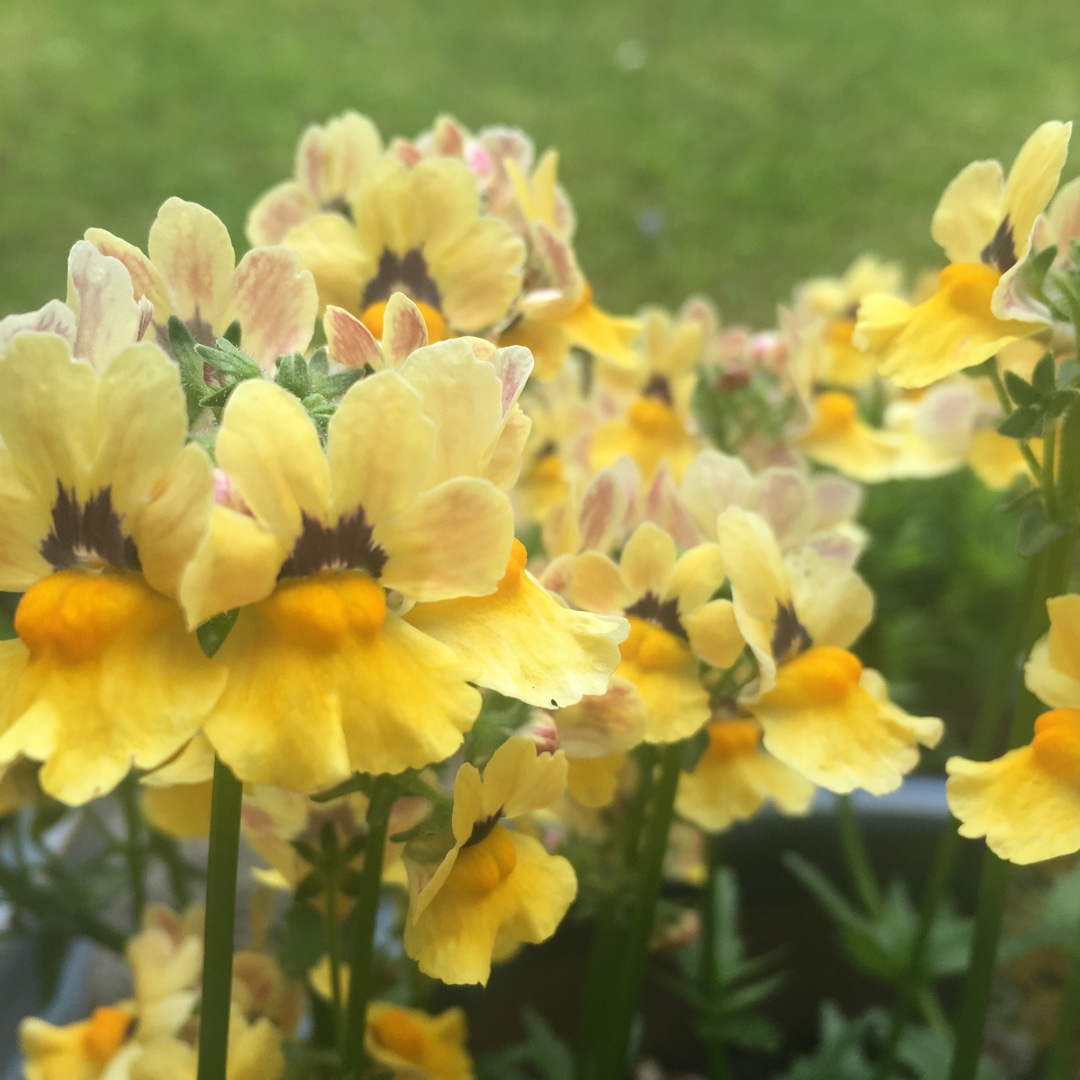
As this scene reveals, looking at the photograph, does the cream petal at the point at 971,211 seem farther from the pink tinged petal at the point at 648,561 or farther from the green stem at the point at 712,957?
the green stem at the point at 712,957

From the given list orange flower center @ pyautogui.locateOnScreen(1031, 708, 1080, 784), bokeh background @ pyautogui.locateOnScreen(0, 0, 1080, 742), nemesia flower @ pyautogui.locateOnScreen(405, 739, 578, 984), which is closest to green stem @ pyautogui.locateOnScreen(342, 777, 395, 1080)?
nemesia flower @ pyautogui.locateOnScreen(405, 739, 578, 984)

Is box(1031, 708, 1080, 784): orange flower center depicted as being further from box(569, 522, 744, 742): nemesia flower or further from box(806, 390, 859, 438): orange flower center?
box(806, 390, 859, 438): orange flower center

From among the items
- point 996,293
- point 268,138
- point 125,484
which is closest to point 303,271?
point 125,484

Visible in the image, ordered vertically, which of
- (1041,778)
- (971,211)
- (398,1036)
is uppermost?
(971,211)

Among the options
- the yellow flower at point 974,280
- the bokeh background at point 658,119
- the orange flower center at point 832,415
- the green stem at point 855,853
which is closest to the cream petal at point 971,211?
the yellow flower at point 974,280

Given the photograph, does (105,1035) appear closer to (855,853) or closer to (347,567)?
(347,567)

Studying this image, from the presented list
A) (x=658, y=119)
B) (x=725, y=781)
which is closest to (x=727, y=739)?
(x=725, y=781)
